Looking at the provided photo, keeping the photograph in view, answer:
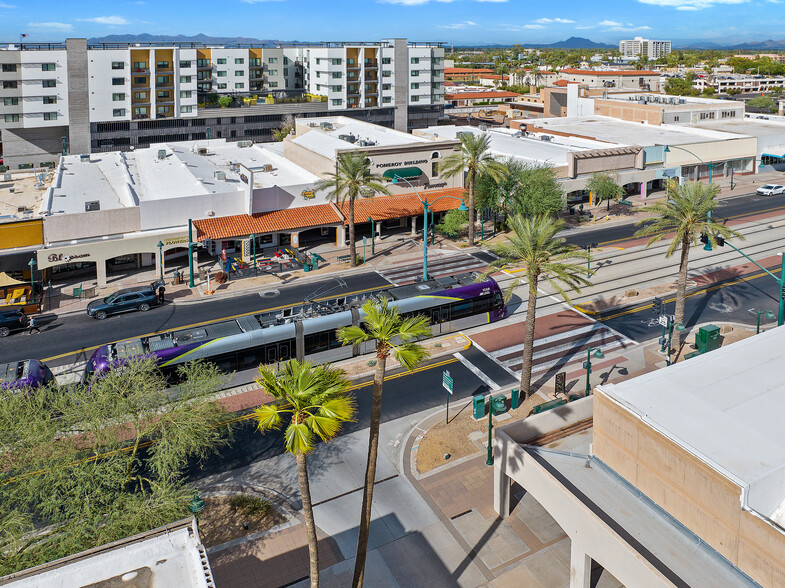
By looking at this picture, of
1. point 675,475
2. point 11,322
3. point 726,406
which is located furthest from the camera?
point 11,322

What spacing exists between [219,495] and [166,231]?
97.7ft

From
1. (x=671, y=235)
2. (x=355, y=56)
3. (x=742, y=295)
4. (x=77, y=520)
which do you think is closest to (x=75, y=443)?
(x=77, y=520)

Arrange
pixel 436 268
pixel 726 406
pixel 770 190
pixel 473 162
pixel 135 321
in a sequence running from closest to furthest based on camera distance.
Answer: pixel 726 406
pixel 135 321
pixel 436 268
pixel 473 162
pixel 770 190

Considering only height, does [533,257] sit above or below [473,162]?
below

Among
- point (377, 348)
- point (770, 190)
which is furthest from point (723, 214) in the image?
point (377, 348)

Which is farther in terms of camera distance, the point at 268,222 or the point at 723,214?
the point at 723,214

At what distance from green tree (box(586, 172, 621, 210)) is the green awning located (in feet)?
57.4

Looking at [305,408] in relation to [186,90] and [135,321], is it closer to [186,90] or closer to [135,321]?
[135,321]

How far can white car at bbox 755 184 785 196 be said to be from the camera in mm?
77631

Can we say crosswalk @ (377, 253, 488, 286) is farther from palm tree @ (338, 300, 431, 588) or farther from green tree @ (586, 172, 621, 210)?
palm tree @ (338, 300, 431, 588)

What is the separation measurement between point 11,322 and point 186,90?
67.5m

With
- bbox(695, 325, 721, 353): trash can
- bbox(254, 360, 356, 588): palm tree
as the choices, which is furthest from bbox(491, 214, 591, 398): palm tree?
bbox(254, 360, 356, 588): palm tree

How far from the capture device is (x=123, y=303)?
146 feet

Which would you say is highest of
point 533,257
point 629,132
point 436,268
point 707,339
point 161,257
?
point 629,132
